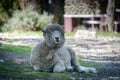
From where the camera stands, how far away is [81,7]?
3247 cm

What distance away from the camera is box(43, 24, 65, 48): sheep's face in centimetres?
984

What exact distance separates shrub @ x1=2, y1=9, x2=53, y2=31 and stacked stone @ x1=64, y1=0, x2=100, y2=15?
159 cm

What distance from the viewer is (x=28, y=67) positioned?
11375 mm

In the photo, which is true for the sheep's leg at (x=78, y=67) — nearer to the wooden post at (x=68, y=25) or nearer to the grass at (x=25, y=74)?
the grass at (x=25, y=74)

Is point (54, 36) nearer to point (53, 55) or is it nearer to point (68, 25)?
point (53, 55)

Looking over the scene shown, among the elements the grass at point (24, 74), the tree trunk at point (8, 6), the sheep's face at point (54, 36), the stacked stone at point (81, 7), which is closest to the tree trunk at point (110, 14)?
A: the stacked stone at point (81, 7)

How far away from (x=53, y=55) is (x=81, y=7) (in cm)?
2220

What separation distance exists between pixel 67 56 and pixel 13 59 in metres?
2.20

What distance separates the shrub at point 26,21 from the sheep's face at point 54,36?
67.8 feet

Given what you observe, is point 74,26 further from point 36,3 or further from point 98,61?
point 98,61

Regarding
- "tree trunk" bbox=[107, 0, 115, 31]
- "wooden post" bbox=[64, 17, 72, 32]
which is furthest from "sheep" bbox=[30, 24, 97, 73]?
"wooden post" bbox=[64, 17, 72, 32]

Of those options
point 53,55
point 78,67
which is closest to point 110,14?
point 78,67

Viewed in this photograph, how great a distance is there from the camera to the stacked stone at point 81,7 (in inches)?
1266

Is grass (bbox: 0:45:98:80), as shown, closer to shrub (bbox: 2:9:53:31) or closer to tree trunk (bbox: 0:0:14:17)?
shrub (bbox: 2:9:53:31)
